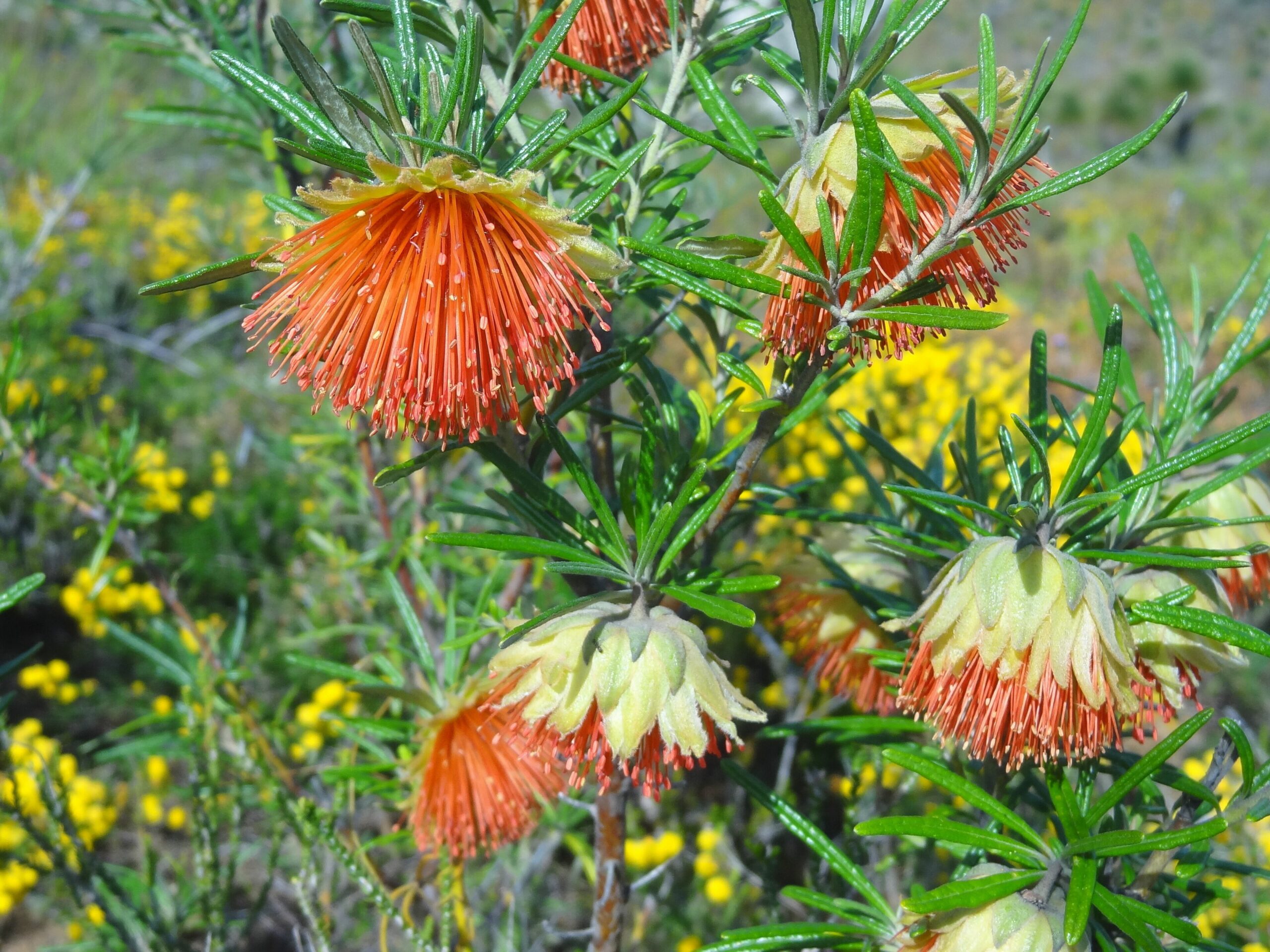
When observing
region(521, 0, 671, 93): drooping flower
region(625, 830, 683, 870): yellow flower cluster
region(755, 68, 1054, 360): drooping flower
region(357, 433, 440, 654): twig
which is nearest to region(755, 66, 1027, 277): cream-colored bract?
region(755, 68, 1054, 360): drooping flower

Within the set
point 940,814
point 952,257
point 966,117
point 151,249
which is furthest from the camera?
point 151,249

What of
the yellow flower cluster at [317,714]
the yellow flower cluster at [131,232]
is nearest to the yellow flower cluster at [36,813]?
the yellow flower cluster at [317,714]

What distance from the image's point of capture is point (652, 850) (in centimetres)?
203

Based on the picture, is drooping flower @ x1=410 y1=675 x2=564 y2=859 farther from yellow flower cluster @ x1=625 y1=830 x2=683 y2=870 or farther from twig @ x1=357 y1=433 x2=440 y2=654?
yellow flower cluster @ x1=625 y1=830 x2=683 y2=870

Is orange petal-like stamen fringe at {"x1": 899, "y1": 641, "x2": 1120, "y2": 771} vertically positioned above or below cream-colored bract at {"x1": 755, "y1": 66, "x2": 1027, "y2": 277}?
below

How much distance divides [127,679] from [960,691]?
3.45 metres

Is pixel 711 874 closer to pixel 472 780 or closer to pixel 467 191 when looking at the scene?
pixel 472 780

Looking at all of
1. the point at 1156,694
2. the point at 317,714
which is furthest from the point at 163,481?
the point at 1156,694

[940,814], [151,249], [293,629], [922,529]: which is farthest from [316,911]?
[151,249]

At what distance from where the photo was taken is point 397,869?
2.58 m

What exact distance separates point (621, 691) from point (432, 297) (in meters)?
0.35

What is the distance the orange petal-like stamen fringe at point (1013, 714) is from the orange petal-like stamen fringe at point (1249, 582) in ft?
0.69

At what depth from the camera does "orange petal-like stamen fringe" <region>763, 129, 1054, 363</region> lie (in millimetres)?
662

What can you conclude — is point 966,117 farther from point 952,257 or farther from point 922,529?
point 922,529
